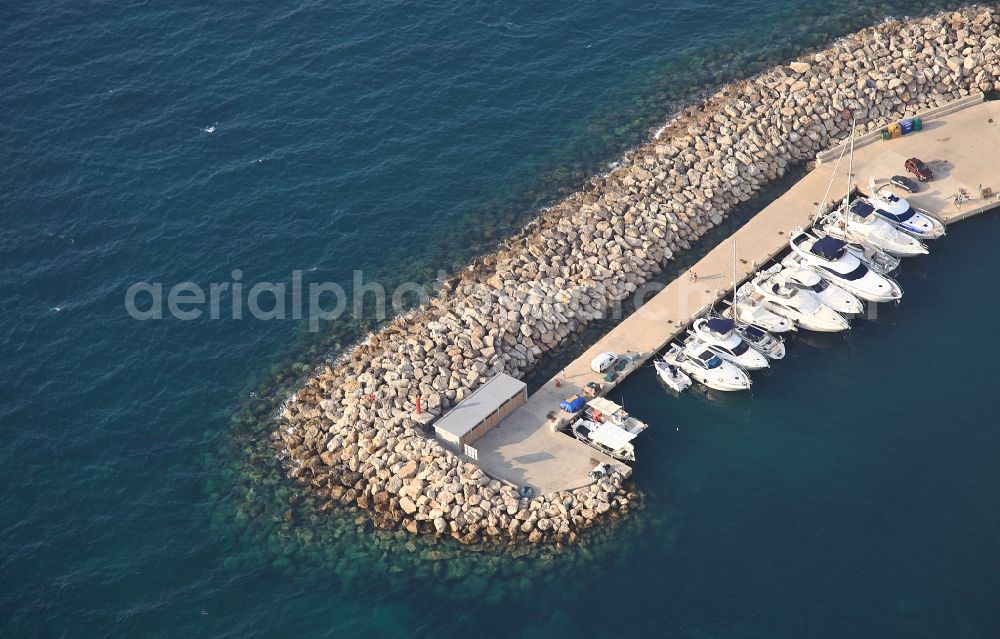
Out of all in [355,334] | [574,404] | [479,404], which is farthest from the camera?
[355,334]

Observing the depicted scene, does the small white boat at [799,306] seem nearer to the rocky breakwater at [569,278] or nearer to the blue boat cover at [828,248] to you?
the blue boat cover at [828,248]

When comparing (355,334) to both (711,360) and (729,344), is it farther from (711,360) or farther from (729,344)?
(729,344)

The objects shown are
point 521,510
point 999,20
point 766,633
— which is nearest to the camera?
point 766,633

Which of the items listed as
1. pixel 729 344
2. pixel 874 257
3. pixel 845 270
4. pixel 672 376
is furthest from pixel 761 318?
pixel 874 257

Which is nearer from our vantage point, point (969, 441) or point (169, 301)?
point (969, 441)

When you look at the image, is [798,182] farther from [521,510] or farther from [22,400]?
[22,400]

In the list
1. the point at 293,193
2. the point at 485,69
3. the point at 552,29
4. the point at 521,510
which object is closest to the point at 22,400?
the point at 293,193

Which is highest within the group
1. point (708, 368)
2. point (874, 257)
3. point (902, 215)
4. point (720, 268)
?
point (902, 215)
